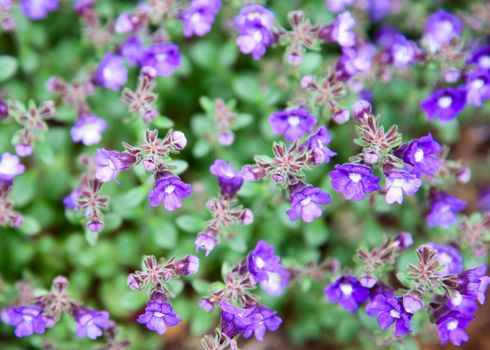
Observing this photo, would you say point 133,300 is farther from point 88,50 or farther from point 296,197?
point 88,50

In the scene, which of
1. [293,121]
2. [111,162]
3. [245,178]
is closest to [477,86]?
[293,121]

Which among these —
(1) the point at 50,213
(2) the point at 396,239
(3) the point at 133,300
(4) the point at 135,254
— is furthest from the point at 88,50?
(2) the point at 396,239

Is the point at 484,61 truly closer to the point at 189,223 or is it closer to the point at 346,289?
the point at 346,289

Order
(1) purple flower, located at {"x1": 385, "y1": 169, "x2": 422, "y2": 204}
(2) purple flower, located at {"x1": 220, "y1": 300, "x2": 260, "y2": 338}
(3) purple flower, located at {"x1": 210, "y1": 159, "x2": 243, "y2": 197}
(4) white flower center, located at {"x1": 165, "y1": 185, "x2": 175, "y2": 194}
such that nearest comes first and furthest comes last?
1. (2) purple flower, located at {"x1": 220, "y1": 300, "x2": 260, "y2": 338}
2. (1) purple flower, located at {"x1": 385, "y1": 169, "x2": 422, "y2": 204}
3. (4) white flower center, located at {"x1": 165, "y1": 185, "x2": 175, "y2": 194}
4. (3) purple flower, located at {"x1": 210, "y1": 159, "x2": 243, "y2": 197}

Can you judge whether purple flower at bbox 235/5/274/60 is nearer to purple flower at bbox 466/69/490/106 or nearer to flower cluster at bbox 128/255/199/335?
purple flower at bbox 466/69/490/106

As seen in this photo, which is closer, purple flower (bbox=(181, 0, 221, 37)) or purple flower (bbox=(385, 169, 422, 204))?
purple flower (bbox=(385, 169, 422, 204))

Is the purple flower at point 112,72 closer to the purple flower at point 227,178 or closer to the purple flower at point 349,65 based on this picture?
the purple flower at point 227,178

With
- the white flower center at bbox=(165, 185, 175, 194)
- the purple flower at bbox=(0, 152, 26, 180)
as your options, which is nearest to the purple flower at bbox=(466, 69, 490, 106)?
the white flower center at bbox=(165, 185, 175, 194)
